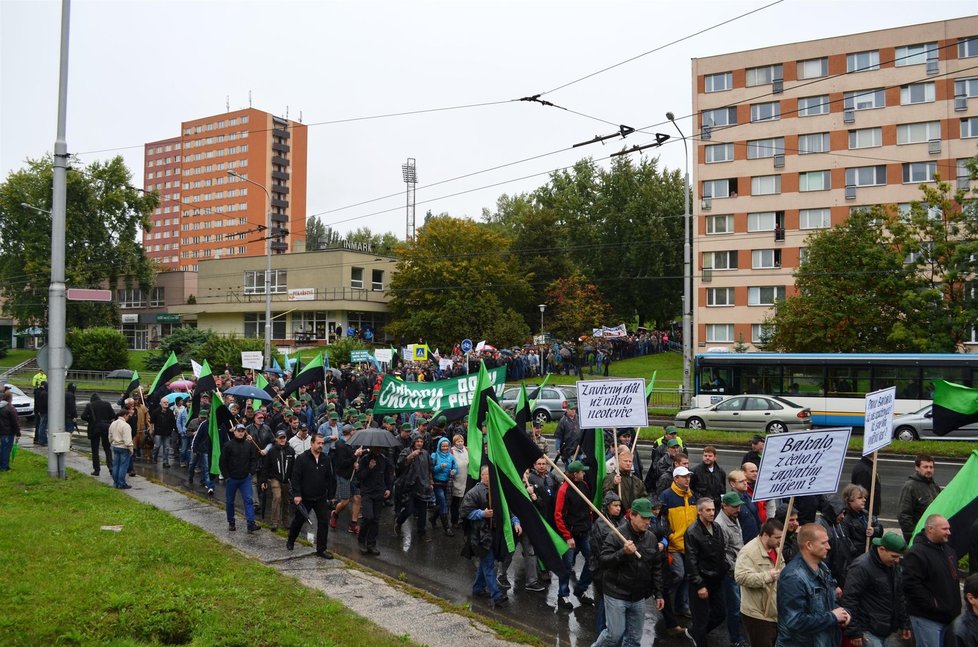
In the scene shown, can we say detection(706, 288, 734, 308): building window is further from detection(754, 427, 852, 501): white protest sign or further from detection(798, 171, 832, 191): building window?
detection(754, 427, 852, 501): white protest sign

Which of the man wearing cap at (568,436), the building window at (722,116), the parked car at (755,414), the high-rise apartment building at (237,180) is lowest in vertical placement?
the parked car at (755,414)

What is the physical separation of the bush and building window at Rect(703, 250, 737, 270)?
134 feet

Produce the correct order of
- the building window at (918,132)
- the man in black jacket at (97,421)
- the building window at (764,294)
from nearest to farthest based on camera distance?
the man in black jacket at (97,421) → the building window at (918,132) → the building window at (764,294)

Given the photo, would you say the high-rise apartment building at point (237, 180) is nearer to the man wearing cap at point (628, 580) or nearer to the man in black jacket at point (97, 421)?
the man in black jacket at point (97, 421)

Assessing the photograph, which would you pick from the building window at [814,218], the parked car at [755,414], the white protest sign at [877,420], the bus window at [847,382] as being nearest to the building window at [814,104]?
the building window at [814,218]

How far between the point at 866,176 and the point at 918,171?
2.82 meters

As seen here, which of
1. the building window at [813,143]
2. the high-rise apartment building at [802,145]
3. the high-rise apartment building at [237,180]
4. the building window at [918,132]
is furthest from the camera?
the high-rise apartment building at [237,180]

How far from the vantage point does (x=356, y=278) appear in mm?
63750

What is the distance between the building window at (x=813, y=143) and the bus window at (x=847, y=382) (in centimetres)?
2579

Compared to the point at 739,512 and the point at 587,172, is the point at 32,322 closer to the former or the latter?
the point at 587,172

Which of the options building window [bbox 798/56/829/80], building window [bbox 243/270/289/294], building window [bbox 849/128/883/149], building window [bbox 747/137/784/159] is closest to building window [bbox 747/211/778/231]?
building window [bbox 747/137/784/159]

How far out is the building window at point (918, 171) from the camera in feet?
149

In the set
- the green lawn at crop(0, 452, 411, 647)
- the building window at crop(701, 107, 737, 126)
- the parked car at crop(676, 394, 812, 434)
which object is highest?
the building window at crop(701, 107, 737, 126)

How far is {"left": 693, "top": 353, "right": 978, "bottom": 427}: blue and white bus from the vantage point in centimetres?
2492
